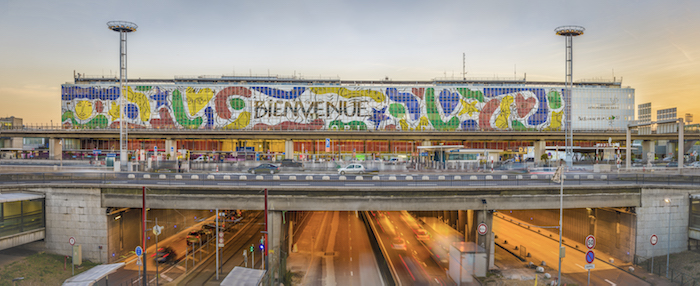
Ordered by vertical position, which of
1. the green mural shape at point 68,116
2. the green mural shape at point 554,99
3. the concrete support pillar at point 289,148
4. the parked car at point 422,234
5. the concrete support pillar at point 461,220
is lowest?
the parked car at point 422,234

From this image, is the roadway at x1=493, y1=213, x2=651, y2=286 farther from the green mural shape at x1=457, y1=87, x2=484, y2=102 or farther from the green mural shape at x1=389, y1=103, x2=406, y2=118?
the green mural shape at x1=457, y1=87, x2=484, y2=102

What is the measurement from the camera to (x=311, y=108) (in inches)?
3939

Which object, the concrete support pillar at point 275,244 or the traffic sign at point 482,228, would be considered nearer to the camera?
the concrete support pillar at point 275,244

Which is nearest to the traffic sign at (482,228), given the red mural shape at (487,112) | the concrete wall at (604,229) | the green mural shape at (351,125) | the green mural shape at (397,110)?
the concrete wall at (604,229)

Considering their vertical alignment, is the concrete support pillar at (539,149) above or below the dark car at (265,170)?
above

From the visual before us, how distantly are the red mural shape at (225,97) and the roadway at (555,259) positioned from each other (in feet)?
243

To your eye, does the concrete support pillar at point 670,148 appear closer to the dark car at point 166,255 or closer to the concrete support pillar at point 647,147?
the concrete support pillar at point 647,147

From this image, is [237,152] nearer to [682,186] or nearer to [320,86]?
[320,86]

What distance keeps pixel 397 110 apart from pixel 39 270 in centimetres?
8203

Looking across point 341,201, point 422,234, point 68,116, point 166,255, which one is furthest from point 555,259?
point 68,116

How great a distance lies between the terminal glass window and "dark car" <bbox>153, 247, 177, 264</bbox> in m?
9.65

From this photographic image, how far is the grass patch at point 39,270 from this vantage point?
27.2 m

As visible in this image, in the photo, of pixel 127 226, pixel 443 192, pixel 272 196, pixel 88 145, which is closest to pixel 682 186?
pixel 443 192

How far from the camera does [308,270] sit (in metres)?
32.1
